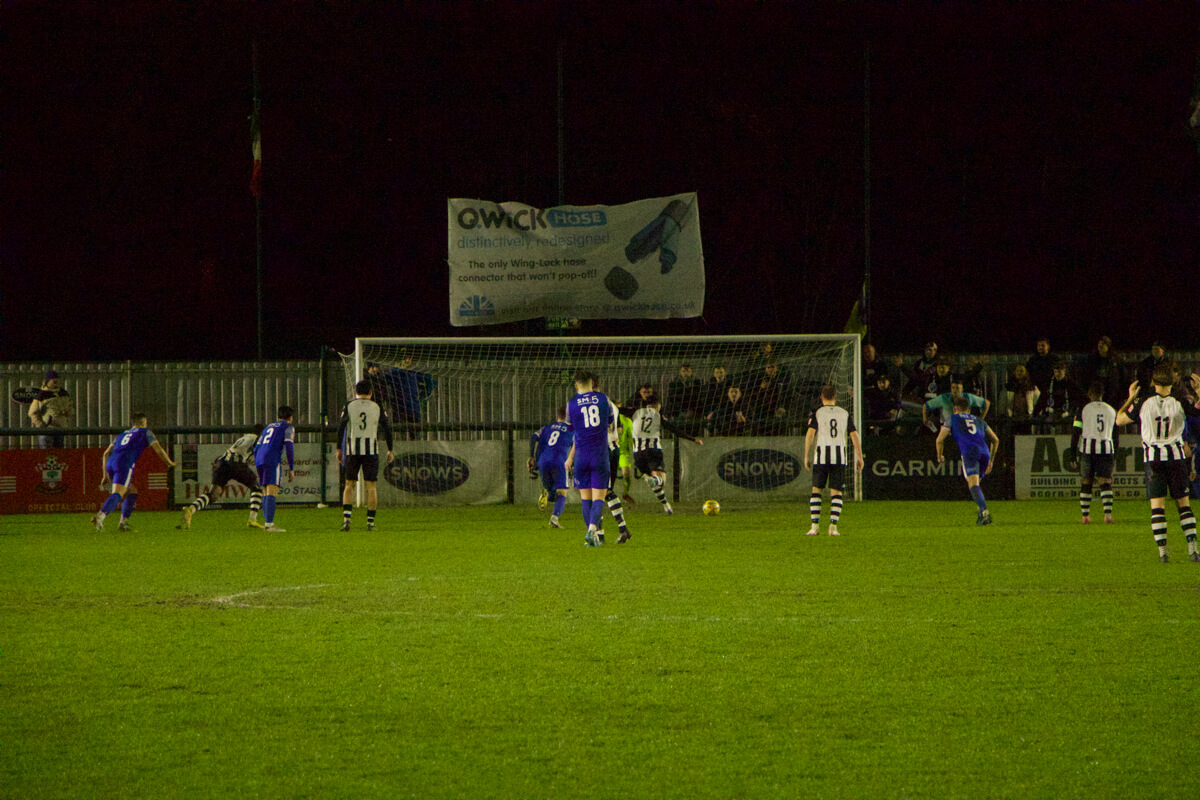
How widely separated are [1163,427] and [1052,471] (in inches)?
465

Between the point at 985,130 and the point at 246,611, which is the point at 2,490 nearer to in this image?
the point at 246,611

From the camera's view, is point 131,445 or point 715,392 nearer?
point 131,445

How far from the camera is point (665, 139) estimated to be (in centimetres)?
3553

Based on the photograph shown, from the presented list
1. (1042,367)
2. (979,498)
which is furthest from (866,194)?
(979,498)

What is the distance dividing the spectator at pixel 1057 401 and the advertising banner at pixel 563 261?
6683 millimetres

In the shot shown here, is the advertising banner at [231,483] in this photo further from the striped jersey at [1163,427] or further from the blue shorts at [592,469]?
the striped jersey at [1163,427]

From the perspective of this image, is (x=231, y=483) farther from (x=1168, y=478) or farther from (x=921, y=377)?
(x=1168, y=478)

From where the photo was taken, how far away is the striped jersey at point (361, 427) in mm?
17844

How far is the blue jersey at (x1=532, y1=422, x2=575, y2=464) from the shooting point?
1953 cm

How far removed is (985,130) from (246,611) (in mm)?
29656

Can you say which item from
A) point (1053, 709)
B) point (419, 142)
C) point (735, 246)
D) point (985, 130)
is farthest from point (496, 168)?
point (1053, 709)

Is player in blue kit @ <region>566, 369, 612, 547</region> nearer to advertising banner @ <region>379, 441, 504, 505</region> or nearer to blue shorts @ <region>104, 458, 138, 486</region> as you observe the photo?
blue shorts @ <region>104, 458, 138, 486</region>

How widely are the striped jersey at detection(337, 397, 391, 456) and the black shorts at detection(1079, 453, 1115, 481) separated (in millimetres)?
9987

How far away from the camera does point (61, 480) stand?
75.4 feet
